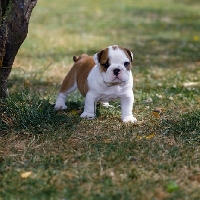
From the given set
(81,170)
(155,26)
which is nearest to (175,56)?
(155,26)

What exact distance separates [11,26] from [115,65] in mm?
1207

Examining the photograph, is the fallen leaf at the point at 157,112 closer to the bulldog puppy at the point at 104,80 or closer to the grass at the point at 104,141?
the grass at the point at 104,141

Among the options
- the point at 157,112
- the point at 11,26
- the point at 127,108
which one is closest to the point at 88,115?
the point at 127,108

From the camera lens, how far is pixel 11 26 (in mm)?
5152

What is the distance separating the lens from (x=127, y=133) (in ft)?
15.8

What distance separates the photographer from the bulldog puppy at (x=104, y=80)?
16.2ft

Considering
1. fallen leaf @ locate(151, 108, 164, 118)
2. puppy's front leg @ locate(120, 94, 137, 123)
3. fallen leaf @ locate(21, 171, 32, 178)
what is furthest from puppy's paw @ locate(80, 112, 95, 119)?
fallen leaf @ locate(21, 171, 32, 178)

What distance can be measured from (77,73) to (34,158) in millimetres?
1760

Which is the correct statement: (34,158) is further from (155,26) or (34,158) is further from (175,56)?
(155,26)

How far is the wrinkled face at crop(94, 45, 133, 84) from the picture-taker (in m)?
4.89

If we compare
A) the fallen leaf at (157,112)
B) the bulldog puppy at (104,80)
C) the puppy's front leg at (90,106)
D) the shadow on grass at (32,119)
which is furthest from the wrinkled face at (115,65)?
the fallen leaf at (157,112)

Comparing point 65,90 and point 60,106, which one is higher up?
point 65,90

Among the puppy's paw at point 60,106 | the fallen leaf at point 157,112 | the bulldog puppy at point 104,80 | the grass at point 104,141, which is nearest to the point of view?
the grass at point 104,141

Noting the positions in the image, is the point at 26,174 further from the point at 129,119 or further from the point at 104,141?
the point at 129,119
